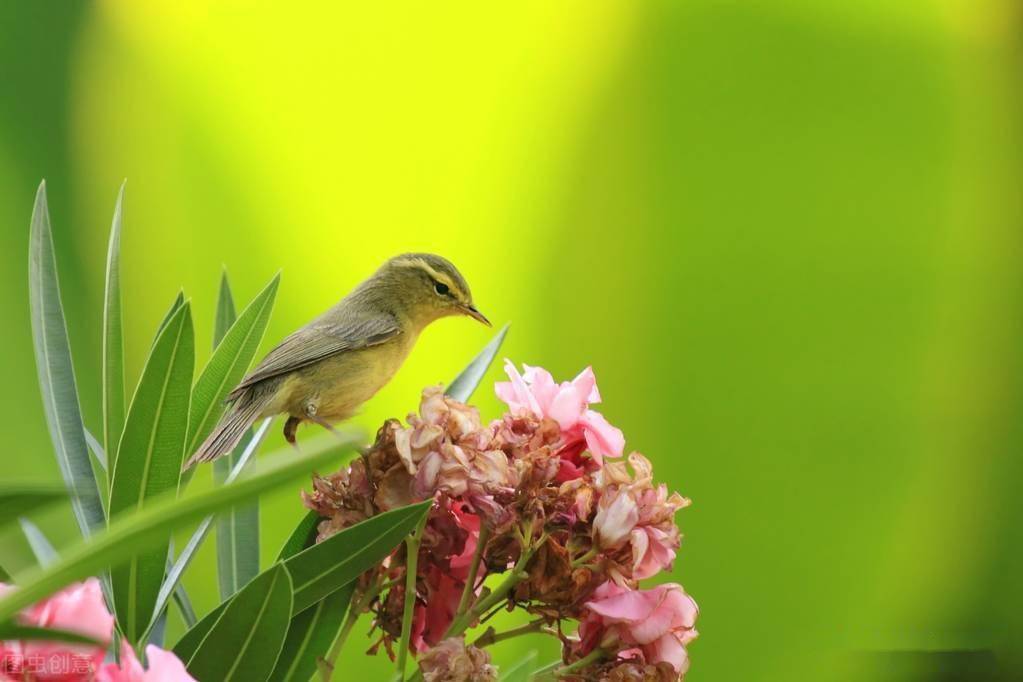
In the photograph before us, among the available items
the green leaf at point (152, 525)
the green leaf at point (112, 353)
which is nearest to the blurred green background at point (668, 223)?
the green leaf at point (112, 353)

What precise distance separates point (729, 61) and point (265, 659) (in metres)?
1.77

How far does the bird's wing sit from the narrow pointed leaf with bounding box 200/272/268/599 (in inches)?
0.6

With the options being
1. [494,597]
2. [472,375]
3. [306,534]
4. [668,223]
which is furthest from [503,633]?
[668,223]

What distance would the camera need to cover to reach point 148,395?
23.0 inches

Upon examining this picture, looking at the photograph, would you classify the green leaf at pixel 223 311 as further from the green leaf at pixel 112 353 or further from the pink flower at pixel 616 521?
the pink flower at pixel 616 521

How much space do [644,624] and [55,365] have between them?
0.40 m

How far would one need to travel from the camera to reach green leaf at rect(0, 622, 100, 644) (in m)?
0.28

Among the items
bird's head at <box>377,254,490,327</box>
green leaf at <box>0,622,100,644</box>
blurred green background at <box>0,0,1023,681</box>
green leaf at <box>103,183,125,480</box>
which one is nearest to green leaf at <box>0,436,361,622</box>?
green leaf at <box>0,622,100,644</box>

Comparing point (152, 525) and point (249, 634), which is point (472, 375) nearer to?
point (249, 634)

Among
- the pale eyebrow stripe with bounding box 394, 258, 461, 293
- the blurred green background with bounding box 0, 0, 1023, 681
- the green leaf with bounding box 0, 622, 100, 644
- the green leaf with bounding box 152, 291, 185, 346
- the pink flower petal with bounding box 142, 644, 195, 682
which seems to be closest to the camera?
the green leaf with bounding box 0, 622, 100, 644

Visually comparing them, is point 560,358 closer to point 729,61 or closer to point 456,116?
point 456,116

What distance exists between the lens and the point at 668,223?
2.06 metres

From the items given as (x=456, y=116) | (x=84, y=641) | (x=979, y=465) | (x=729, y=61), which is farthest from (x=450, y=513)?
(x=979, y=465)

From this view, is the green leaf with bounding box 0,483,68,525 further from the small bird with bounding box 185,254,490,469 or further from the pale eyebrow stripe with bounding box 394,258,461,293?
the pale eyebrow stripe with bounding box 394,258,461,293
